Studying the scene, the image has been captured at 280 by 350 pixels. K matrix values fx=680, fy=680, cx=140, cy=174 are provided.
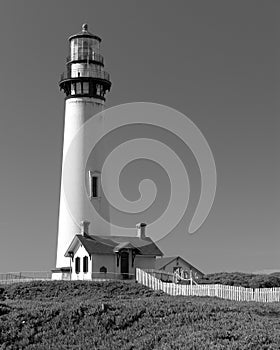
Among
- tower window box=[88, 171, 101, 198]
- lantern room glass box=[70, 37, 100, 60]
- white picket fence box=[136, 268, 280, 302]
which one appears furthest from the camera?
lantern room glass box=[70, 37, 100, 60]

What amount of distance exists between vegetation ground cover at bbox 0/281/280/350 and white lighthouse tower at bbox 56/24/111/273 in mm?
16083

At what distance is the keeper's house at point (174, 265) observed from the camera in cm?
3328

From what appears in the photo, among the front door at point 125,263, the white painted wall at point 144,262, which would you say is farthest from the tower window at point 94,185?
the white painted wall at point 144,262

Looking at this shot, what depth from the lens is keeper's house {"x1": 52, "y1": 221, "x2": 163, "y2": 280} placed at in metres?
32.1

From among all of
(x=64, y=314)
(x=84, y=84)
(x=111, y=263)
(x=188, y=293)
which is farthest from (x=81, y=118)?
(x=64, y=314)

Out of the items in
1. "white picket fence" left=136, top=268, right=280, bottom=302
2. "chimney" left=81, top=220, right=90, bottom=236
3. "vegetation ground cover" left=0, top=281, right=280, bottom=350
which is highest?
"chimney" left=81, top=220, right=90, bottom=236

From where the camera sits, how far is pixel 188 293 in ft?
87.8

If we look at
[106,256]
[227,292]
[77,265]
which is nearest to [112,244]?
[106,256]

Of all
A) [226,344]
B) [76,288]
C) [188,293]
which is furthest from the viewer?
[76,288]

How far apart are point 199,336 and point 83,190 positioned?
70.3ft

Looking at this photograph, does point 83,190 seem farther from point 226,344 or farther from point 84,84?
point 226,344

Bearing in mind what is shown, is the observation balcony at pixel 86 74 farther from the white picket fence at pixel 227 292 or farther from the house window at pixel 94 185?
the white picket fence at pixel 227 292

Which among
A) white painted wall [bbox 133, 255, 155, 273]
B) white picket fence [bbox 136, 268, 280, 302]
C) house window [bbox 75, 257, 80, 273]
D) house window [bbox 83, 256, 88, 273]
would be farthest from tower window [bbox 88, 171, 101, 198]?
white picket fence [bbox 136, 268, 280, 302]

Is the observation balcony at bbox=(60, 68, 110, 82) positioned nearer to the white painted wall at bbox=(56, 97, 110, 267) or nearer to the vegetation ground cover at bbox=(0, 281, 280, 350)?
the white painted wall at bbox=(56, 97, 110, 267)
